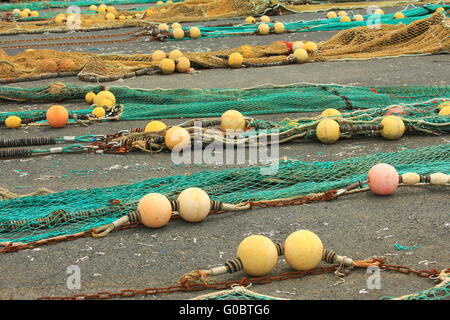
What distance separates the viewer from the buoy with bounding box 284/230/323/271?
2.65 meters

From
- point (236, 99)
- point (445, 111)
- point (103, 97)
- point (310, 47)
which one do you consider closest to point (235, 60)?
point (310, 47)

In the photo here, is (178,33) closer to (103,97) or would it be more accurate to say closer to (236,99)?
(103,97)

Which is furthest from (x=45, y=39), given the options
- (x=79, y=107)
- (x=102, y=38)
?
(x=79, y=107)

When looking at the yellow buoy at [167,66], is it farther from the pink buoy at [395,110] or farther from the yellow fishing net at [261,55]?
the pink buoy at [395,110]

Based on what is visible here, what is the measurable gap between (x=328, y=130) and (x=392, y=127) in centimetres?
48

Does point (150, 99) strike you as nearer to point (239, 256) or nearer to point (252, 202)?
point (252, 202)

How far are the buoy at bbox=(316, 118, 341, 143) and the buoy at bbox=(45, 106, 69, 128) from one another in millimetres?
2156

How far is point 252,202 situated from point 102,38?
7342mm

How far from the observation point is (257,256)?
2.62m

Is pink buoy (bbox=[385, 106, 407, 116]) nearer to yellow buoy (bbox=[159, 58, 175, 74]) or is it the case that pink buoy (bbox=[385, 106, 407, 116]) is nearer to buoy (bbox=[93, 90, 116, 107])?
buoy (bbox=[93, 90, 116, 107])

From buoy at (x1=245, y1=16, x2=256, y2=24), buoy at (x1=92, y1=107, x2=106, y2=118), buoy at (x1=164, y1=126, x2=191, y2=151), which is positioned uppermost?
buoy at (x1=245, y1=16, x2=256, y2=24)

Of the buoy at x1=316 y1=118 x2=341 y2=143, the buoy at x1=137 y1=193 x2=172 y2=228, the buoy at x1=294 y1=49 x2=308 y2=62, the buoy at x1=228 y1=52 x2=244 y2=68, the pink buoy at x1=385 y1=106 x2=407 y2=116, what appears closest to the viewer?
the buoy at x1=137 y1=193 x2=172 y2=228

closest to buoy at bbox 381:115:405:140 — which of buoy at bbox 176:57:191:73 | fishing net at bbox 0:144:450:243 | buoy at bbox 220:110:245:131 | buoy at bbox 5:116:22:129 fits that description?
fishing net at bbox 0:144:450:243
